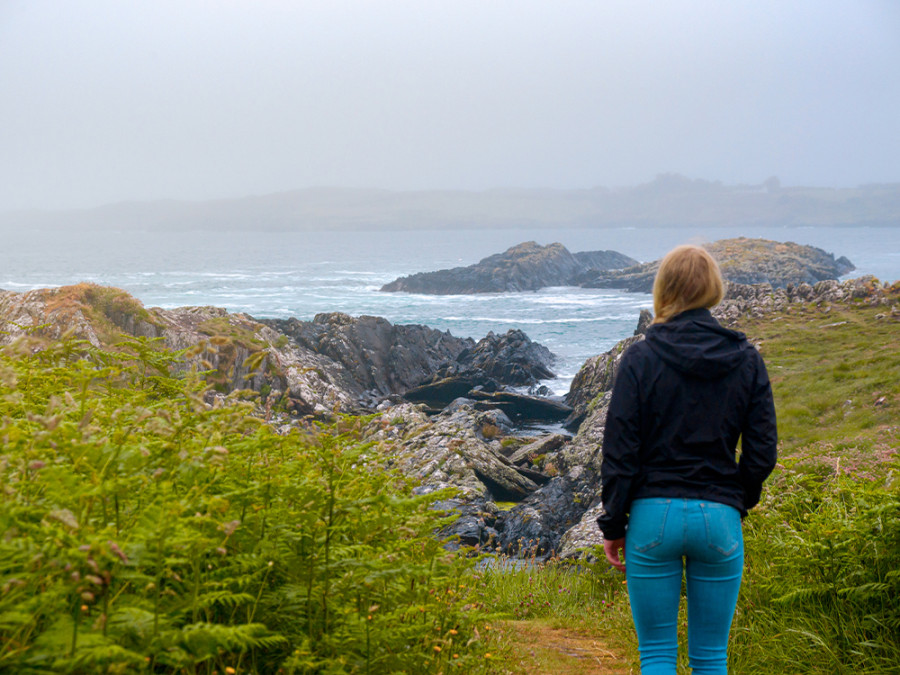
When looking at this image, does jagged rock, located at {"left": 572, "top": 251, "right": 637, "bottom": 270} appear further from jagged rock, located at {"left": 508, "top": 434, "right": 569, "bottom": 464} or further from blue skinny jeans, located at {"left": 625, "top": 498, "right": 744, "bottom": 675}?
blue skinny jeans, located at {"left": 625, "top": 498, "right": 744, "bottom": 675}

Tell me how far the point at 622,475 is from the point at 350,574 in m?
1.45

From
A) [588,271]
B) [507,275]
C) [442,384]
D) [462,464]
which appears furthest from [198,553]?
[588,271]

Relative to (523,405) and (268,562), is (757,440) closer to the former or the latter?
(268,562)

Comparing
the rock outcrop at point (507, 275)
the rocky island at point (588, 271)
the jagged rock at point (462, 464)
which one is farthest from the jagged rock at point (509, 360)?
the rocky island at point (588, 271)

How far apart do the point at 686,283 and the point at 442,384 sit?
35.9m

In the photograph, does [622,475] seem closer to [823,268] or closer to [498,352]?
[498,352]

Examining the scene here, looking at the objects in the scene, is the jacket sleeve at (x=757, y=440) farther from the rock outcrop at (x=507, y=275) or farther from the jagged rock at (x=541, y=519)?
the rock outcrop at (x=507, y=275)

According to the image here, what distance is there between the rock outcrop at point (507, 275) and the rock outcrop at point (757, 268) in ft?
16.9

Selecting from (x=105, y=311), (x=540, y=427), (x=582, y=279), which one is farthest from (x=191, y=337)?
(x=582, y=279)

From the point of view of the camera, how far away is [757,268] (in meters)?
96.2

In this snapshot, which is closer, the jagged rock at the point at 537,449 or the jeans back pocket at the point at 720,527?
the jeans back pocket at the point at 720,527

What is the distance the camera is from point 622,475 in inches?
128

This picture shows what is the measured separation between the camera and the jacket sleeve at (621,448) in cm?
326

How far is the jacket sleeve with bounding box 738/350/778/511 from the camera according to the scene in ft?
10.9
